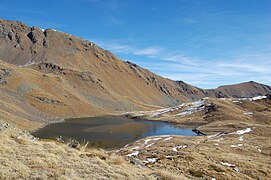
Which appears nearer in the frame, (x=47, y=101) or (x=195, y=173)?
(x=195, y=173)

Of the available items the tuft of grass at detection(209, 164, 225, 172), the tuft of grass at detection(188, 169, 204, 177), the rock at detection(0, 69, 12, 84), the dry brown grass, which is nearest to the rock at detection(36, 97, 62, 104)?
the rock at detection(0, 69, 12, 84)

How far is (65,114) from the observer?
513ft

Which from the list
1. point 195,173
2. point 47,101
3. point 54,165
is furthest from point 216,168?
point 47,101

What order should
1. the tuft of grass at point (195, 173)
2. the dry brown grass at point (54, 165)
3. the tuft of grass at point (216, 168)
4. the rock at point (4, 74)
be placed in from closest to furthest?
the dry brown grass at point (54, 165)
the tuft of grass at point (195, 173)
the tuft of grass at point (216, 168)
the rock at point (4, 74)

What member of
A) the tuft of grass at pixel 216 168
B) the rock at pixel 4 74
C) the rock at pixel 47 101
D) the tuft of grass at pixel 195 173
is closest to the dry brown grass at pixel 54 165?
the tuft of grass at pixel 195 173

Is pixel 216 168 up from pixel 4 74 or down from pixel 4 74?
down

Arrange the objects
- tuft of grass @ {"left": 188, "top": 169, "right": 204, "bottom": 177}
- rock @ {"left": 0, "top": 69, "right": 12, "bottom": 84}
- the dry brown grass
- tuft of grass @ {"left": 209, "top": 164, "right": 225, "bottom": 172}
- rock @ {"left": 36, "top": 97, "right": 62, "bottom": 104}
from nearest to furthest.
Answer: the dry brown grass
tuft of grass @ {"left": 188, "top": 169, "right": 204, "bottom": 177}
tuft of grass @ {"left": 209, "top": 164, "right": 225, "bottom": 172}
rock @ {"left": 0, "top": 69, "right": 12, "bottom": 84}
rock @ {"left": 36, "top": 97, "right": 62, "bottom": 104}

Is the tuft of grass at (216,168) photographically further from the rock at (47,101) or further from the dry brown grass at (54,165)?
the rock at (47,101)

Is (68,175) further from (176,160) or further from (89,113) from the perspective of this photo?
(89,113)

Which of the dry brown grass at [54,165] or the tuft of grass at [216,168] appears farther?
the tuft of grass at [216,168]

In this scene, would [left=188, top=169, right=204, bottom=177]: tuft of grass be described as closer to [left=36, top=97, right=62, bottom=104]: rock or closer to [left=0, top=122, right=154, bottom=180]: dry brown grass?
[left=0, top=122, right=154, bottom=180]: dry brown grass

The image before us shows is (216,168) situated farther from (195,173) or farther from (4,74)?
(4,74)

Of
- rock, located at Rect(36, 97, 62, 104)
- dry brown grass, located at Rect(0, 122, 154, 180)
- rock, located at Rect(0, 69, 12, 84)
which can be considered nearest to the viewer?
dry brown grass, located at Rect(0, 122, 154, 180)

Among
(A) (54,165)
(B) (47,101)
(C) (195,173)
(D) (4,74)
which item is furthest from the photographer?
(D) (4,74)
